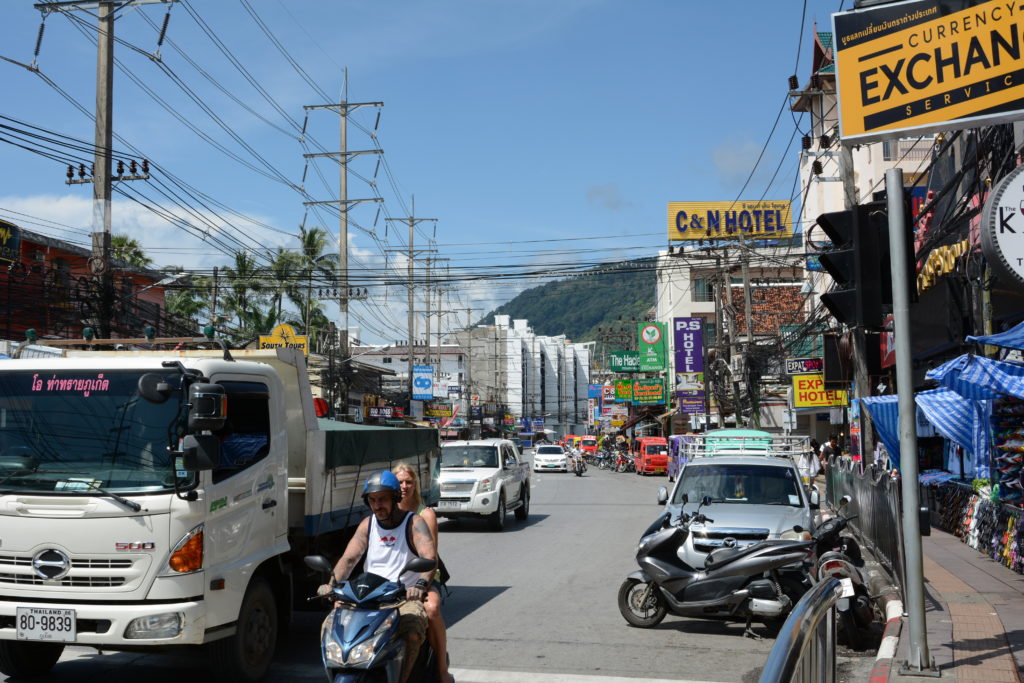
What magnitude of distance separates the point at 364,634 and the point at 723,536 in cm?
605

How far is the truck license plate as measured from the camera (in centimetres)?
666

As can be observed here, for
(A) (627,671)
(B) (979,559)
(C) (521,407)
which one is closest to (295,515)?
(A) (627,671)

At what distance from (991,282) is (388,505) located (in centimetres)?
1258

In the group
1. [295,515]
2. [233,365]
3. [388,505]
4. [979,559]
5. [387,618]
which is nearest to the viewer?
[387,618]

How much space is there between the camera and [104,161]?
18312 millimetres

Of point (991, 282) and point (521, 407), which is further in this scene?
point (521, 407)

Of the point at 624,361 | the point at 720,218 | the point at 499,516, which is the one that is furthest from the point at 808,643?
the point at 624,361

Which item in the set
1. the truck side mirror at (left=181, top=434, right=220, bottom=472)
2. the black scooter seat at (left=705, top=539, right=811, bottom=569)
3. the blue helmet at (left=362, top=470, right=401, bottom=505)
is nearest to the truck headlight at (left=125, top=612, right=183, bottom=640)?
the truck side mirror at (left=181, top=434, right=220, bottom=472)

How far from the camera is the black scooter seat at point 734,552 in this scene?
941 cm

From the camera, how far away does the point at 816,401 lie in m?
35.4

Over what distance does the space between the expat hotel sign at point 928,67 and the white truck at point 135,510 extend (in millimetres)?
6291

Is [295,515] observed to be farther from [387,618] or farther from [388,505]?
[387,618]

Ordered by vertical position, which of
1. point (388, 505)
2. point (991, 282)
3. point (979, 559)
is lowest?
point (979, 559)

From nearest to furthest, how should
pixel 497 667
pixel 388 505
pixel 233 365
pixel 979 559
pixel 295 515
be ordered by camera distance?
pixel 388 505 → pixel 233 365 → pixel 497 667 → pixel 295 515 → pixel 979 559
